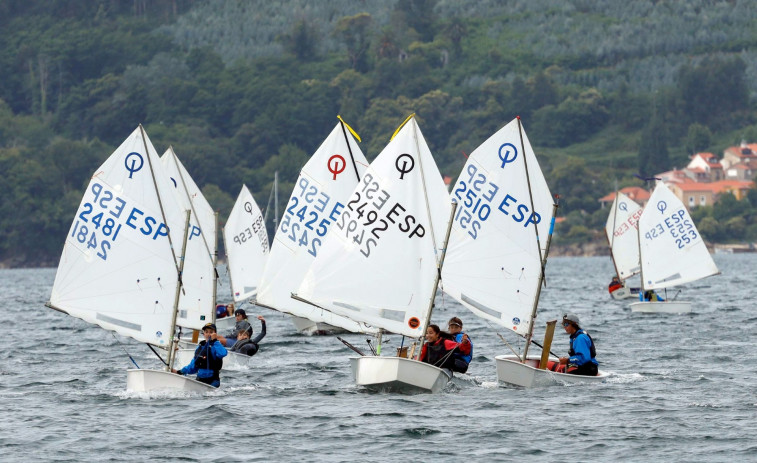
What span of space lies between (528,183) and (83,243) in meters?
9.31

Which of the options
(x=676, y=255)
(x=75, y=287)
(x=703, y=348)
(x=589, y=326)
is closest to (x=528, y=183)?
(x=75, y=287)

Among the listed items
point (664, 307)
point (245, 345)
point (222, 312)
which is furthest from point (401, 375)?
point (664, 307)

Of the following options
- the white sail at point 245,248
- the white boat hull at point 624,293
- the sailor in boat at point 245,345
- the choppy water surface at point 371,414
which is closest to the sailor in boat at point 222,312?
the white sail at point 245,248

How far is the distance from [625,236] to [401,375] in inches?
1796

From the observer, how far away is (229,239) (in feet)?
179

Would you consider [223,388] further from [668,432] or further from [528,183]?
[668,432]

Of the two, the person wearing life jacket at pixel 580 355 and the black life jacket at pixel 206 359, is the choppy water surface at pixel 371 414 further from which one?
the black life jacket at pixel 206 359

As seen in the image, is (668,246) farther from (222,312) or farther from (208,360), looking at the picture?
(208,360)

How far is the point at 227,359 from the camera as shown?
3566 cm

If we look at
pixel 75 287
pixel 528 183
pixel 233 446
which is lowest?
pixel 233 446

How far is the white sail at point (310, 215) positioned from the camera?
38250 mm

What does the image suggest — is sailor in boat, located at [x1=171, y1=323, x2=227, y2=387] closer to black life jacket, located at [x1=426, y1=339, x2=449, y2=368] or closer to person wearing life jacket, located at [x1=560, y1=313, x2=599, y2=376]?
black life jacket, located at [x1=426, y1=339, x2=449, y2=368]

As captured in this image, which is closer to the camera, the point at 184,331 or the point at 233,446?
the point at 233,446

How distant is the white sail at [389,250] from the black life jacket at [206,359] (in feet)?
7.31
